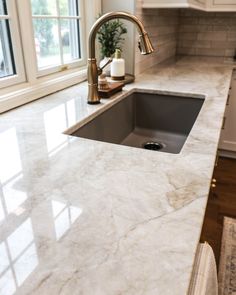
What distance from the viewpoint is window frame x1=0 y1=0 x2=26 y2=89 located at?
4.04 ft

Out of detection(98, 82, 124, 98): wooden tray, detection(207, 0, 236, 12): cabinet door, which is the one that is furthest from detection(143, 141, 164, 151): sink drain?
detection(207, 0, 236, 12): cabinet door

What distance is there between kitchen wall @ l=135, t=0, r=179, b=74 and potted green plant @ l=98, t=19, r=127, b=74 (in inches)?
5.6

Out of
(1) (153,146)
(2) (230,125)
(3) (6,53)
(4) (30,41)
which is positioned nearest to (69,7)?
(4) (30,41)

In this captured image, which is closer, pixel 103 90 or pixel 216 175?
pixel 103 90

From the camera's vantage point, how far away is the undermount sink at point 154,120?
147 cm

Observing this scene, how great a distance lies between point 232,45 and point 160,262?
284 cm

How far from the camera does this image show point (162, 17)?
2.32m

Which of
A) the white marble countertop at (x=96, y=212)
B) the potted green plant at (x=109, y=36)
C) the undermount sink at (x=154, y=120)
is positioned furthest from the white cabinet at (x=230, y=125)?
the white marble countertop at (x=96, y=212)

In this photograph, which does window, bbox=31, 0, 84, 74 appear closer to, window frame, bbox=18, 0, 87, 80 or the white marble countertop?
window frame, bbox=18, 0, 87, 80

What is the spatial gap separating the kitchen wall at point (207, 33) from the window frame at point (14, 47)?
6.86 ft

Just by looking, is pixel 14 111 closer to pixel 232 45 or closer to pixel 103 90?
pixel 103 90

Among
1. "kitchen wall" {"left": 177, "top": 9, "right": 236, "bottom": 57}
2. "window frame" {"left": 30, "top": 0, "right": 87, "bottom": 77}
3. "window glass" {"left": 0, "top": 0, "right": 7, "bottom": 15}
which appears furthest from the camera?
"kitchen wall" {"left": 177, "top": 9, "right": 236, "bottom": 57}

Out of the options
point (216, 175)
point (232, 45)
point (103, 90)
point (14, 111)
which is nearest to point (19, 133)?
point (14, 111)

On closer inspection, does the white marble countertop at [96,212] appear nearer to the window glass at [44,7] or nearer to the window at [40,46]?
the window at [40,46]
